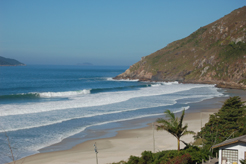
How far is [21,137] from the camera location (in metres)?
22.3

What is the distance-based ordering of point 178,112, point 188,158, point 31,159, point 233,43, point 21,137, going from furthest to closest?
point 233,43
point 178,112
point 21,137
point 31,159
point 188,158

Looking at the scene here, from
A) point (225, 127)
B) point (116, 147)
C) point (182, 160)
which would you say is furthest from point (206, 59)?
point (182, 160)

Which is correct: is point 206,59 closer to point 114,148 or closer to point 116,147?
point 116,147

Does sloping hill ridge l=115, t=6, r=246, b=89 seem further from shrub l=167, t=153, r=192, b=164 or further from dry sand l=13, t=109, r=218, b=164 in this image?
shrub l=167, t=153, r=192, b=164

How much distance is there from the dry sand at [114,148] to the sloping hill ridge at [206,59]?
4816cm

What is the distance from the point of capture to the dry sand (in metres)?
17.7

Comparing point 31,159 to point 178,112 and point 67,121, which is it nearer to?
point 67,121

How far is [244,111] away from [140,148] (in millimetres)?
10104

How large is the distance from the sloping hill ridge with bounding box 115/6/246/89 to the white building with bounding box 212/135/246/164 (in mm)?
57158

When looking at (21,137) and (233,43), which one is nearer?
(21,137)

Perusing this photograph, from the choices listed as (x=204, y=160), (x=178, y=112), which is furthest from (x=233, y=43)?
(x=204, y=160)

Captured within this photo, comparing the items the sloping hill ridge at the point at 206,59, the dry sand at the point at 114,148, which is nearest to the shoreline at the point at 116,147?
the dry sand at the point at 114,148

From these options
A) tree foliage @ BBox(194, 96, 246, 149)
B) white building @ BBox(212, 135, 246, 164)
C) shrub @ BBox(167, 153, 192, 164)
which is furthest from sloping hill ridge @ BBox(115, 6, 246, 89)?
Result: white building @ BBox(212, 135, 246, 164)

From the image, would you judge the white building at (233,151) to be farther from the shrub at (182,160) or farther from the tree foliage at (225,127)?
the tree foliage at (225,127)
